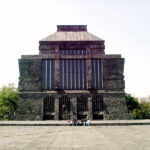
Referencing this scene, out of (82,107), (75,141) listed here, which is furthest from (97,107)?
(75,141)

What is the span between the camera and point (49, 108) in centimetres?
3953

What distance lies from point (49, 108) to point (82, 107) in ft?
24.1

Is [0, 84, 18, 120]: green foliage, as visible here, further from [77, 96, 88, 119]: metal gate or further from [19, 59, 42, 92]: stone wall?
[77, 96, 88, 119]: metal gate

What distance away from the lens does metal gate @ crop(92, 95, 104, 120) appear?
3919cm

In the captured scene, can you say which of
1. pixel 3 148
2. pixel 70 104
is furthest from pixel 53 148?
pixel 70 104

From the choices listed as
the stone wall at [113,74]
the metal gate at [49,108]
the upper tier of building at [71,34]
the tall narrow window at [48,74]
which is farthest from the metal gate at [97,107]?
the upper tier of building at [71,34]

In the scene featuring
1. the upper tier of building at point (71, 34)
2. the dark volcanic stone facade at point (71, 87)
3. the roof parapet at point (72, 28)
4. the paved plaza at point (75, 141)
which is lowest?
the paved plaza at point (75, 141)

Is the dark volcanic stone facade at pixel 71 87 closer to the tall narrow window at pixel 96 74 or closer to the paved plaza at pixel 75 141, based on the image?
the tall narrow window at pixel 96 74

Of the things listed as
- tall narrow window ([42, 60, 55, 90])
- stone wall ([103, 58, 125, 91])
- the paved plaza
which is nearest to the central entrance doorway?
tall narrow window ([42, 60, 55, 90])

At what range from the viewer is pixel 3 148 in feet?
34.8

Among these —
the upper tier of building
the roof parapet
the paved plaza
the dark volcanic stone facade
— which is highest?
the roof parapet

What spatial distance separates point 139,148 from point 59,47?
116 feet

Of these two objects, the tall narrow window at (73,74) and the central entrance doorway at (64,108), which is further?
the tall narrow window at (73,74)

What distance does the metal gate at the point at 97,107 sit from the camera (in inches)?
1543
